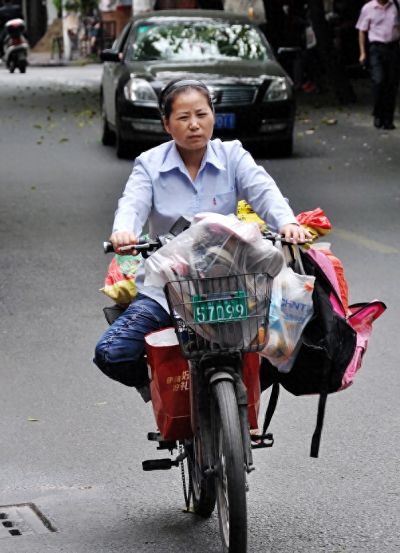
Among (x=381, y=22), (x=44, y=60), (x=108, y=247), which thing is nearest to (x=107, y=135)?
(x=381, y=22)

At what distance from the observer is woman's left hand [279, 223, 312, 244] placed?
462 centimetres

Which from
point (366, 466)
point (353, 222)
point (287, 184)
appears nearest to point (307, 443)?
point (366, 466)

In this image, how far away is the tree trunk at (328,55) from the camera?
2455 cm

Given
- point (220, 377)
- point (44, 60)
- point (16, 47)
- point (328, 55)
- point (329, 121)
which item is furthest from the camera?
point (44, 60)

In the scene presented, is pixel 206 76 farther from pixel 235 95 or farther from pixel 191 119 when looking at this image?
pixel 191 119

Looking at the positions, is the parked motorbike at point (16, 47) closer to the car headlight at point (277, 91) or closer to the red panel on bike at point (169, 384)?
the car headlight at point (277, 91)

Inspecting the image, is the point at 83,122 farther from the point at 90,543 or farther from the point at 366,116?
the point at 90,543

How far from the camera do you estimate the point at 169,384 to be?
4703mm

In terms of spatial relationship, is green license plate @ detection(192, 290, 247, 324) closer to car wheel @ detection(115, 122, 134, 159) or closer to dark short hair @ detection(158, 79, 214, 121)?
dark short hair @ detection(158, 79, 214, 121)

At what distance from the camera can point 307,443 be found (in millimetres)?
6148

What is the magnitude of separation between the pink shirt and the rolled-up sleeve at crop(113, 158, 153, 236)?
1509 cm

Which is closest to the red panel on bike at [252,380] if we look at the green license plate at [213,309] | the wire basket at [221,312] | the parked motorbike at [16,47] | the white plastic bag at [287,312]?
the white plastic bag at [287,312]

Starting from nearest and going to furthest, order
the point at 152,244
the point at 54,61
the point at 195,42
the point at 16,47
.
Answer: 1. the point at 152,244
2. the point at 195,42
3. the point at 16,47
4. the point at 54,61

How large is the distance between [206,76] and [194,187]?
12.4 metres
